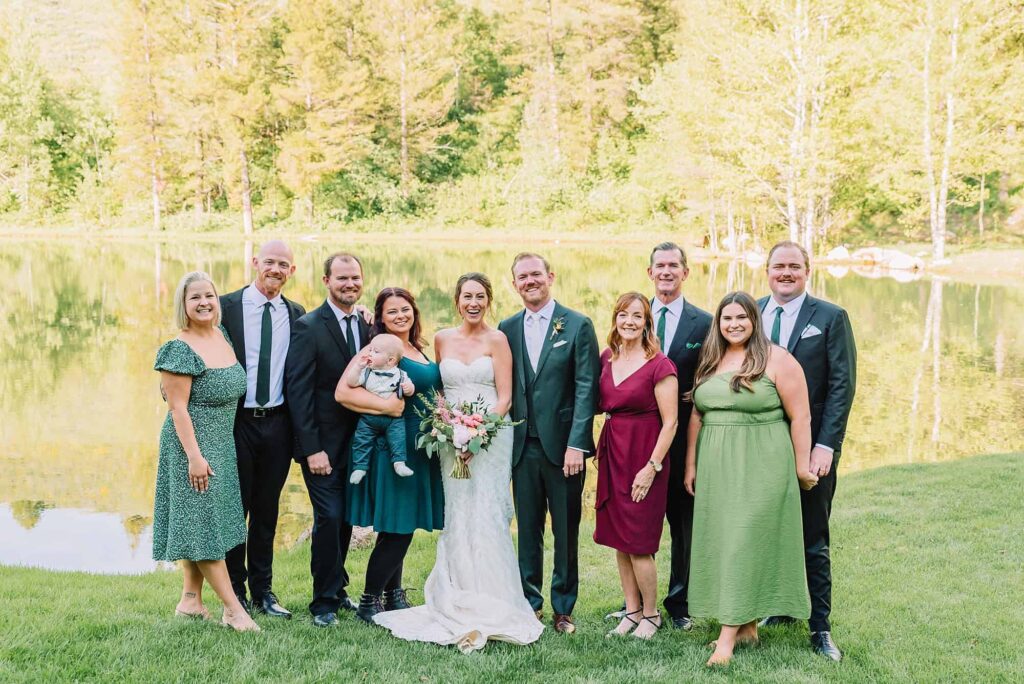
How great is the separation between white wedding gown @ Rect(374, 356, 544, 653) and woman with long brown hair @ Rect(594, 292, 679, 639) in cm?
56

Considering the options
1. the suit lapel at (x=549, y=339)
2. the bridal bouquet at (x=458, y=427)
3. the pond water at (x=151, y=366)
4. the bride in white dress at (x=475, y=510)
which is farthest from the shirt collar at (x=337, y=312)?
the pond water at (x=151, y=366)

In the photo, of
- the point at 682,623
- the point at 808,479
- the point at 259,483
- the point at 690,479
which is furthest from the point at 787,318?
the point at 259,483

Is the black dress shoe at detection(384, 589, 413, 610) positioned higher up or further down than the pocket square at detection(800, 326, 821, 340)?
further down

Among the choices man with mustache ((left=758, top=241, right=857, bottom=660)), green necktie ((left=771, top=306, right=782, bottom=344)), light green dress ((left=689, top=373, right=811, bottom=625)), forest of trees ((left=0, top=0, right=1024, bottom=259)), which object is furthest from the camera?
forest of trees ((left=0, top=0, right=1024, bottom=259))

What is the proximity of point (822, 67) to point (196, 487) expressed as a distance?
24415mm

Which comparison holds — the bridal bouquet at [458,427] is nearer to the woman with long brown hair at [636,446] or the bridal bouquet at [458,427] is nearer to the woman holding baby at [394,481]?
the woman holding baby at [394,481]

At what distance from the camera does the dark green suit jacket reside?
4801 mm

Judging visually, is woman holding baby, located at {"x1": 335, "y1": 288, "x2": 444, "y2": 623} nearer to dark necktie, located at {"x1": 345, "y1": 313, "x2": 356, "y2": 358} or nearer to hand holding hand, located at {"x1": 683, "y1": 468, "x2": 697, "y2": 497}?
dark necktie, located at {"x1": 345, "y1": 313, "x2": 356, "y2": 358}

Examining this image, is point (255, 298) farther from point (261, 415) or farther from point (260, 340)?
point (261, 415)

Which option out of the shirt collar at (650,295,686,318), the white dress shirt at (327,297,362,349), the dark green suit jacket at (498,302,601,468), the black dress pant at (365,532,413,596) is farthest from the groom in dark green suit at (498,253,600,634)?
the white dress shirt at (327,297,362,349)

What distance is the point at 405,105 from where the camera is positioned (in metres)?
42.0

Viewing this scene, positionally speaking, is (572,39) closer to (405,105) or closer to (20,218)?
(405,105)

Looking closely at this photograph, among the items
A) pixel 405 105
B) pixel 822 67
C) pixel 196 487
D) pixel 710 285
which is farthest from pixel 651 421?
pixel 405 105

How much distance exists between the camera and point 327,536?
486cm
